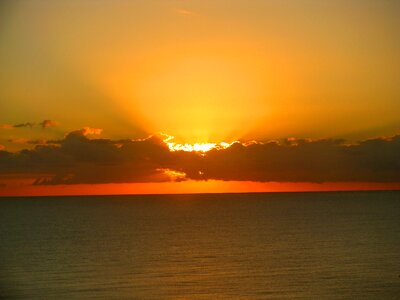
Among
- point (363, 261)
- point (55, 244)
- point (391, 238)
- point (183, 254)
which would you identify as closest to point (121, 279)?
point (183, 254)

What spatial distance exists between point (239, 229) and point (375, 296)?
172ft

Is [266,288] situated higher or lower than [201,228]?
lower

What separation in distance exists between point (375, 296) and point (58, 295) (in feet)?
56.4

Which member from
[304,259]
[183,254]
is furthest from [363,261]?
[183,254]

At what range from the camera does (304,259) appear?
189 ft

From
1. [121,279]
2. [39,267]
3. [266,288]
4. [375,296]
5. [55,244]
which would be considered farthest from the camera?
[55,244]

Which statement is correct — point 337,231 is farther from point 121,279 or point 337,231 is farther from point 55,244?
point 121,279

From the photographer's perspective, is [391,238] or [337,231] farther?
[337,231]

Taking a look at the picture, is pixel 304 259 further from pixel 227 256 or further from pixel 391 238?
pixel 391 238

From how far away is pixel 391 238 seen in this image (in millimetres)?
76375

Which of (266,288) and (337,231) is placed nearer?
(266,288)

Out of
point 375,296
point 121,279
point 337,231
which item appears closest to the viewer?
point 375,296

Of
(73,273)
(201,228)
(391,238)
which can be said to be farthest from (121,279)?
(201,228)

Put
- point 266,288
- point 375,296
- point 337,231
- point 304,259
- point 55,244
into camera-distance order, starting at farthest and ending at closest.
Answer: point 337,231, point 55,244, point 304,259, point 266,288, point 375,296
